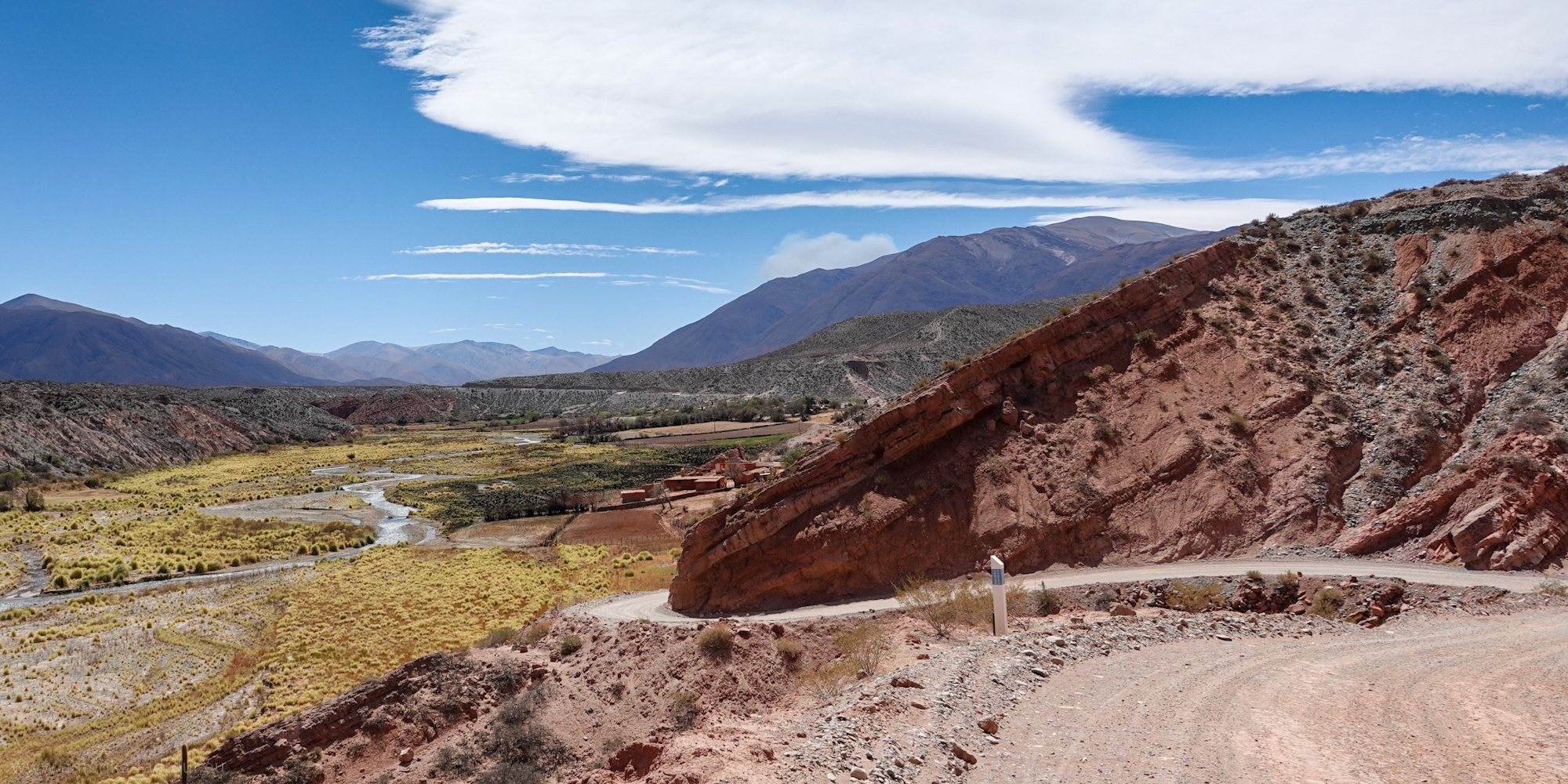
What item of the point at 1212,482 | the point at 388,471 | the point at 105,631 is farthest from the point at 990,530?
the point at 388,471

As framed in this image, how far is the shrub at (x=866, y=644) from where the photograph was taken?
14.0 metres

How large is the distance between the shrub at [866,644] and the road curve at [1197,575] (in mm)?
1407

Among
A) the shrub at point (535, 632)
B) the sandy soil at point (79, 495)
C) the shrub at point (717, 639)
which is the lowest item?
the sandy soil at point (79, 495)

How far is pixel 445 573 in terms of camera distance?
3438 centimetres

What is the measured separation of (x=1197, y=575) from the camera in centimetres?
1791

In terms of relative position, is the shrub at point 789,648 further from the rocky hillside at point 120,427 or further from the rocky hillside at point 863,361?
the rocky hillside at point 863,361

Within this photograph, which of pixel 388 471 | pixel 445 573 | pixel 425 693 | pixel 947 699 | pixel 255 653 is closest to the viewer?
pixel 947 699

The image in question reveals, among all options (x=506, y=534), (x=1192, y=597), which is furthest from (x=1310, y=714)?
(x=506, y=534)

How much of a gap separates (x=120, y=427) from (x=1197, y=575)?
96.0m

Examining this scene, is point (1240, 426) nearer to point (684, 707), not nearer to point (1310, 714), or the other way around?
point (1310, 714)

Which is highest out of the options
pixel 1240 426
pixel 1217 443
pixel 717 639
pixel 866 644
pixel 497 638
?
pixel 1240 426

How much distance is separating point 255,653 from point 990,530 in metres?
21.0

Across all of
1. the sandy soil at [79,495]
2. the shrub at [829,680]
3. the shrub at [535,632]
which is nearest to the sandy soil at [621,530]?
the shrub at [535,632]

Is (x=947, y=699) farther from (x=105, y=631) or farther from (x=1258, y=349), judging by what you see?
(x=105, y=631)
